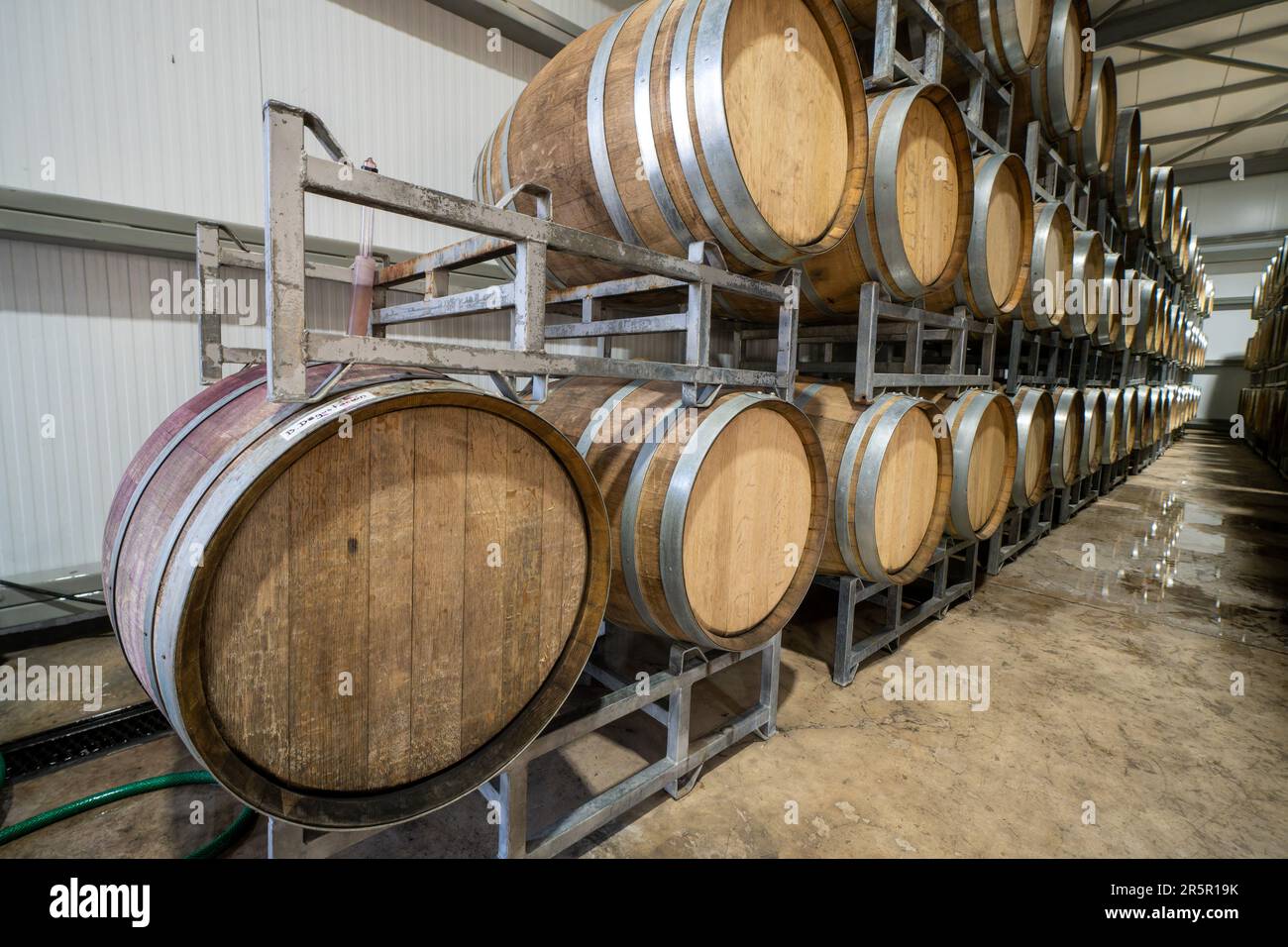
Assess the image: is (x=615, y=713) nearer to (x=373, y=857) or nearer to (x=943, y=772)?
(x=373, y=857)

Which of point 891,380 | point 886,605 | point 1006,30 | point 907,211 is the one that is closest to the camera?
point 907,211

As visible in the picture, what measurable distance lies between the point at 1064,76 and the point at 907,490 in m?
3.83

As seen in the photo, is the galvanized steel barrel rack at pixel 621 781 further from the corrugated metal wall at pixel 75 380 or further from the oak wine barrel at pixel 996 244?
the corrugated metal wall at pixel 75 380

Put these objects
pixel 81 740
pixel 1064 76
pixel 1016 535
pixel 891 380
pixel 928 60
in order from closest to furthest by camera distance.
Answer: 1. pixel 81 740
2. pixel 891 380
3. pixel 928 60
4. pixel 1064 76
5. pixel 1016 535

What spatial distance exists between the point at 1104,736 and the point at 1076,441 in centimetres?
427

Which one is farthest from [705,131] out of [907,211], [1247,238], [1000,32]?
[1247,238]

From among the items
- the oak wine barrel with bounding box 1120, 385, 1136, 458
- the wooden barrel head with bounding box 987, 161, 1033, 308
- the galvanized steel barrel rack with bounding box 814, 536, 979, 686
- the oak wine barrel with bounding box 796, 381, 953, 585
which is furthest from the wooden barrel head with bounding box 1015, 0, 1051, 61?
the oak wine barrel with bounding box 1120, 385, 1136, 458

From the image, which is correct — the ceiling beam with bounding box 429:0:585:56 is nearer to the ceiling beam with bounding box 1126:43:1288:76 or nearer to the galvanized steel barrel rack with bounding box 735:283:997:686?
the galvanized steel barrel rack with bounding box 735:283:997:686

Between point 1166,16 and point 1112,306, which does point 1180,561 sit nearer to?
point 1112,306

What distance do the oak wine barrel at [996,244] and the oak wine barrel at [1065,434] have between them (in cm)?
166

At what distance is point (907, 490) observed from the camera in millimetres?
2961

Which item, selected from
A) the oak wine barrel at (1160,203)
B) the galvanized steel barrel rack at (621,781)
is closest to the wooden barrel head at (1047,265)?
the galvanized steel barrel rack at (621,781)

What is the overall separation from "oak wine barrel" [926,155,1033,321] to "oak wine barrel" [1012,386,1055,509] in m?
0.85

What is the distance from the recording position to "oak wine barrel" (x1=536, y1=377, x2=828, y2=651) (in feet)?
5.93
